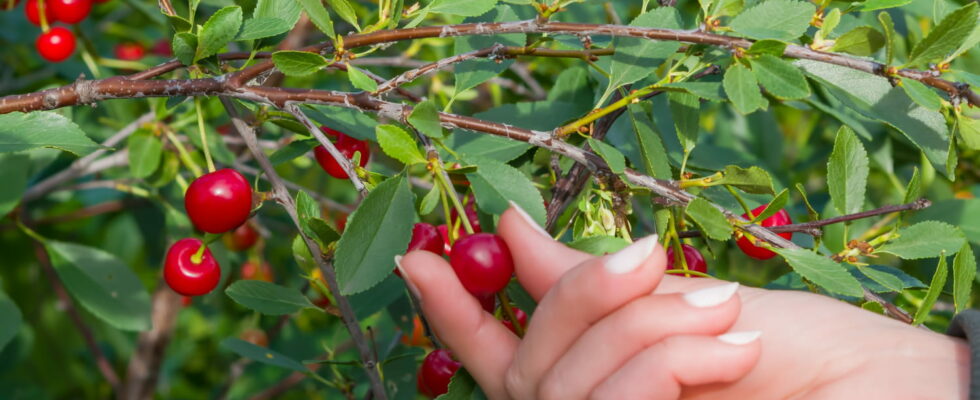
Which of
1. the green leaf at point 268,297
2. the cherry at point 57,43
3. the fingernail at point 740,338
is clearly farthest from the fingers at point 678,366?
the cherry at point 57,43

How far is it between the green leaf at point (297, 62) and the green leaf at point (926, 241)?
617 millimetres

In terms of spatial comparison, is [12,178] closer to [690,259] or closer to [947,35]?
[690,259]

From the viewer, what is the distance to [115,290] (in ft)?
5.30

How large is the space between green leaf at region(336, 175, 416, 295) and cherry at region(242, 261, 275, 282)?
1372 mm

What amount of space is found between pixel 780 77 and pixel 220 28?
1.77 ft

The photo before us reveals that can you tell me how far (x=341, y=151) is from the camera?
3.88ft

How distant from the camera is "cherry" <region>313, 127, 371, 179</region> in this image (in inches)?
45.3

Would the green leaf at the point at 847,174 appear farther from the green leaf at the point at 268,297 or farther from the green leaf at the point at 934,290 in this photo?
the green leaf at the point at 268,297

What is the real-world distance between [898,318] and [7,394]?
2195 mm

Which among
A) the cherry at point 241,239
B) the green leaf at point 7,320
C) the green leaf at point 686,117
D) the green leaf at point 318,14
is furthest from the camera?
the cherry at point 241,239

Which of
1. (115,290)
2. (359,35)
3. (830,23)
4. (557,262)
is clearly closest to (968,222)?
(830,23)

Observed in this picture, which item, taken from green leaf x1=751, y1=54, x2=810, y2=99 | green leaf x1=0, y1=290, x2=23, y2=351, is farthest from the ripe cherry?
green leaf x1=0, y1=290, x2=23, y2=351

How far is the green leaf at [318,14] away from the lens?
3.14ft

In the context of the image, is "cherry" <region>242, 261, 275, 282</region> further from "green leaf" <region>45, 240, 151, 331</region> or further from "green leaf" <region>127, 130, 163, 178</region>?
"green leaf" <region>127, 130, 163, 178</region>
